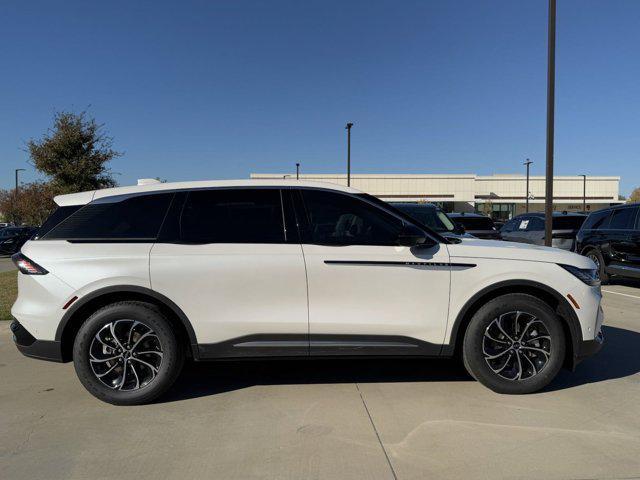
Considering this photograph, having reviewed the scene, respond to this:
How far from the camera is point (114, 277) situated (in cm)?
384

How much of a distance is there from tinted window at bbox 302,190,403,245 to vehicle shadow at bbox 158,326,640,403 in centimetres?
115

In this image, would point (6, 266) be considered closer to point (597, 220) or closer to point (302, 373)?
point (302, 373)

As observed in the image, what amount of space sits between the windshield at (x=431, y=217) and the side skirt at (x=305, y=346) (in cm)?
517

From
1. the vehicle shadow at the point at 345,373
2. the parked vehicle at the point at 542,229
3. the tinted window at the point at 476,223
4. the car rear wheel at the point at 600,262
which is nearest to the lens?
the vehicle shadow at the point at 345,373

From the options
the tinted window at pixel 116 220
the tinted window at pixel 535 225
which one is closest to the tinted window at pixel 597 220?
the tinted window at pixel 535 225

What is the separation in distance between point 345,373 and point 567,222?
10354mm

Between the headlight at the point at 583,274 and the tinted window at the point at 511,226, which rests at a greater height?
the tinted window at the point at 511,226

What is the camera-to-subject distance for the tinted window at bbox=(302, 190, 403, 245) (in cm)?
398

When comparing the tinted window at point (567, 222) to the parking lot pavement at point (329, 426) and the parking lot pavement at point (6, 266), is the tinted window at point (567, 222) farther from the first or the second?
the parking lot pavement at point (6, 266)

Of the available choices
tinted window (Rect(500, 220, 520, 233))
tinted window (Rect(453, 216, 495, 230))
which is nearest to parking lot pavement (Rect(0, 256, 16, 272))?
tinted window (Rect(453, 216, 495, 230))

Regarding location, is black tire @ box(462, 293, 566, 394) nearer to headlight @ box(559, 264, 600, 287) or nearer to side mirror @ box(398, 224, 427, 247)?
headlight @ box(559, 264, 600, 287)

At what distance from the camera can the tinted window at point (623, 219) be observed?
977 cm

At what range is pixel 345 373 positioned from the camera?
4.68 m

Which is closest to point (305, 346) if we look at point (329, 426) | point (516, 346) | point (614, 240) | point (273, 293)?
point (273, 293)
